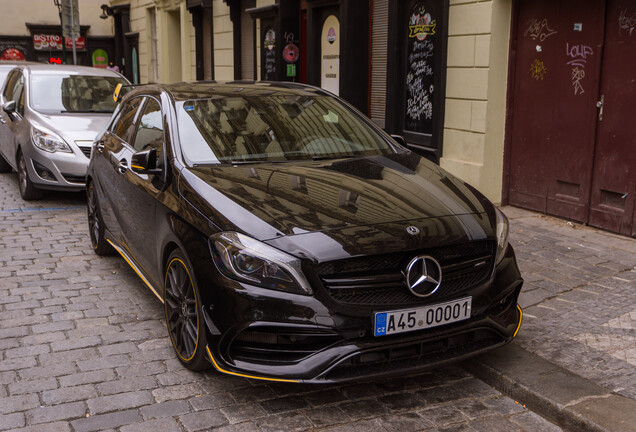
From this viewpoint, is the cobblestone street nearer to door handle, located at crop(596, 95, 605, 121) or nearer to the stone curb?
the stone curb

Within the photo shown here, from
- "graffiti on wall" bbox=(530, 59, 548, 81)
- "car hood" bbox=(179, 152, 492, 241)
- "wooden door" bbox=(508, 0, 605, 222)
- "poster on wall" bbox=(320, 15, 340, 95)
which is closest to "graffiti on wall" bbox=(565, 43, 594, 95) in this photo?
"wooden door" bbox=(508, 0, 605, 222)


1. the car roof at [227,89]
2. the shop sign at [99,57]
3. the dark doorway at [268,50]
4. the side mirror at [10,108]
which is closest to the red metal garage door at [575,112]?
the car roof at [227,89]

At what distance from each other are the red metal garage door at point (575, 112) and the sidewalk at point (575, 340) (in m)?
0.70

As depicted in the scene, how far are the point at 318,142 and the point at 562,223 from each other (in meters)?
3.76

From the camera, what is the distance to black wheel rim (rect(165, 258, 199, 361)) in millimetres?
3881

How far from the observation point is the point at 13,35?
2567cm

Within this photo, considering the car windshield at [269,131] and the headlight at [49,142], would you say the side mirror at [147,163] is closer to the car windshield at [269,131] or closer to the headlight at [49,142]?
the car windshield at [269,131]

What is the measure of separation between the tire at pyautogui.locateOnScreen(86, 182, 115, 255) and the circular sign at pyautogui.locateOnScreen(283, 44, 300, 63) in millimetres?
7475

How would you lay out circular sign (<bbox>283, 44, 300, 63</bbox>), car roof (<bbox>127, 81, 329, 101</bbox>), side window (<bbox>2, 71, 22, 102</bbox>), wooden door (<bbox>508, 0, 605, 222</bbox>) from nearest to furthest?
car roof (<bbox>127, 81, 329, 101</bbox>) < wooden door (<bbox>508, 0, 605, 222</bbox>) < side window (<bbox>2, 71, 22, 102</bbox>) < circular sign (<bbox>283, 44, 300, 63</bbox>)

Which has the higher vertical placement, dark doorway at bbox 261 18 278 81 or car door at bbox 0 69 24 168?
dark doorway at bbox 261 18 278 81

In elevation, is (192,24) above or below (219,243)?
above

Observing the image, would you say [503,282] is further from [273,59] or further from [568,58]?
[273,59]

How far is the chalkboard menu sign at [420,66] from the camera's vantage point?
30.4 ft

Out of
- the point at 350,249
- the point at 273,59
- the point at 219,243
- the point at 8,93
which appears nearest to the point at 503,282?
the point at 350,249
